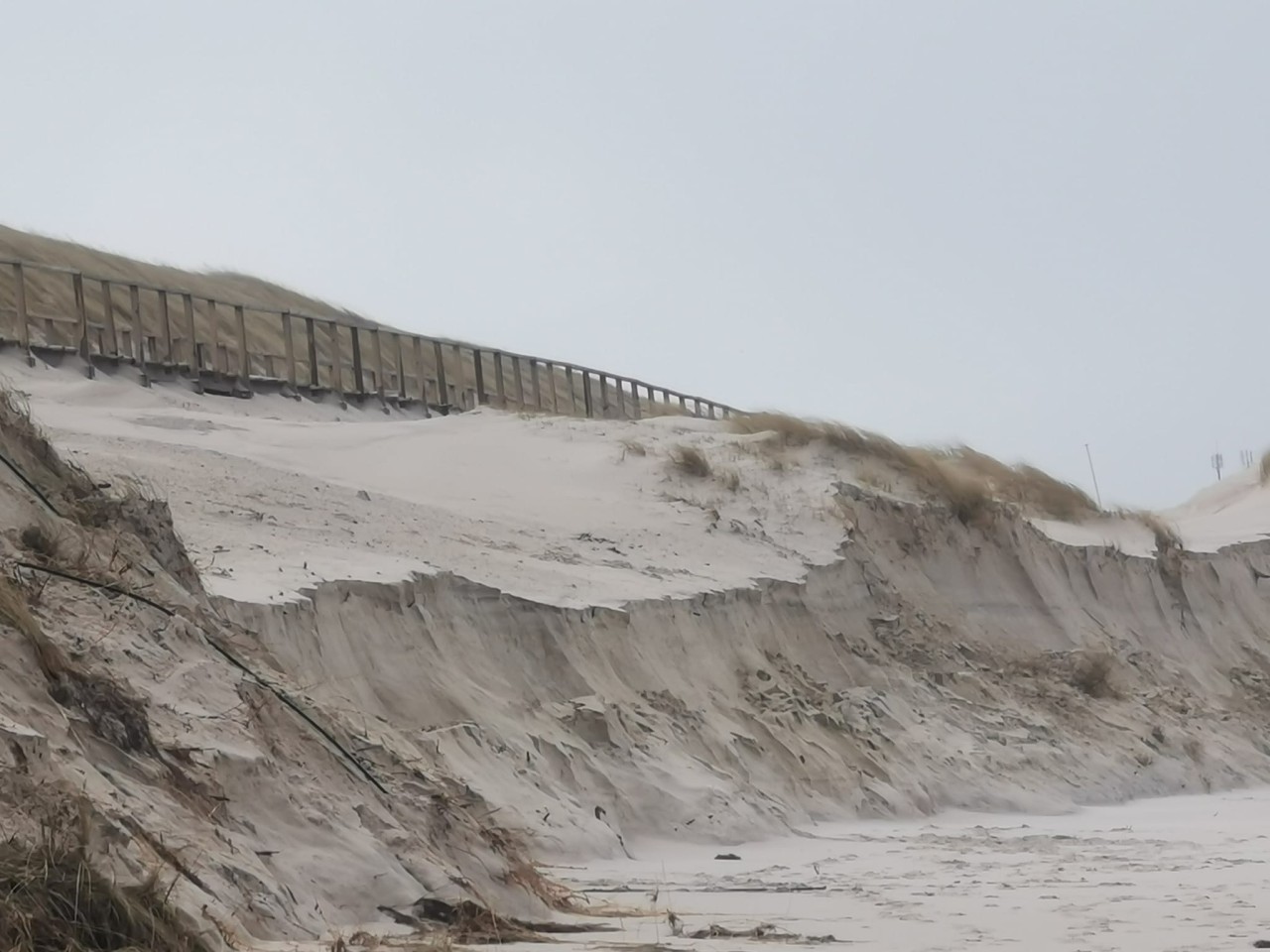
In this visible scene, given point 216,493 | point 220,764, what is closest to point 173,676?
point 220,764

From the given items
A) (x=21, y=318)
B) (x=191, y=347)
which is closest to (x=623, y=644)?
(x=21, y=318)

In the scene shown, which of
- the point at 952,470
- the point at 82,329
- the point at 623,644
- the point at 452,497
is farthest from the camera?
the point at 82,329

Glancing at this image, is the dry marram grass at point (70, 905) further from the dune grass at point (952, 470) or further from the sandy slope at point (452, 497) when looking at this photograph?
the dune grass at point (952, 470)

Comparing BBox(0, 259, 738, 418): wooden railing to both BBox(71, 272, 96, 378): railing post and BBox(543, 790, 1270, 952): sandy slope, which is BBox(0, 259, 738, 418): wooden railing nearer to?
BBox(71, 272, 96, 378): railing post

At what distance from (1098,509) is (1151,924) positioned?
14.9 meters

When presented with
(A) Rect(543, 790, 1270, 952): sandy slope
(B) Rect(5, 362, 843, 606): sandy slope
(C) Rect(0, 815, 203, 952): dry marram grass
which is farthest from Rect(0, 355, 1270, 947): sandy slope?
(C) Rect(0, 815, 203, 952): dry marram grass

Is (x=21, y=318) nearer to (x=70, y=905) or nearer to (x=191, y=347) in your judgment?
(x=191, y=347)

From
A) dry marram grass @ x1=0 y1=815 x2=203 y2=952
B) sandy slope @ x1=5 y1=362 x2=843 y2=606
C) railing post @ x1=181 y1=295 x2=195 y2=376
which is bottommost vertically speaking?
dry marram grass @ x1=0 y1=815 x2=203 y2=952

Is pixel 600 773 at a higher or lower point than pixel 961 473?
lower

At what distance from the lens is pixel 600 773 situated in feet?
35.2

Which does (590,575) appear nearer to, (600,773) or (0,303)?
(600,773)

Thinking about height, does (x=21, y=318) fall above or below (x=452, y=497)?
above

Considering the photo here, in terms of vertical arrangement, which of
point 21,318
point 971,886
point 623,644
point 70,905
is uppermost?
point 21,318

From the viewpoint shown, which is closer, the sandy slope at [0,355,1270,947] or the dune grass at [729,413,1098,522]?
the sandy slope at [0,355,1270,947]
